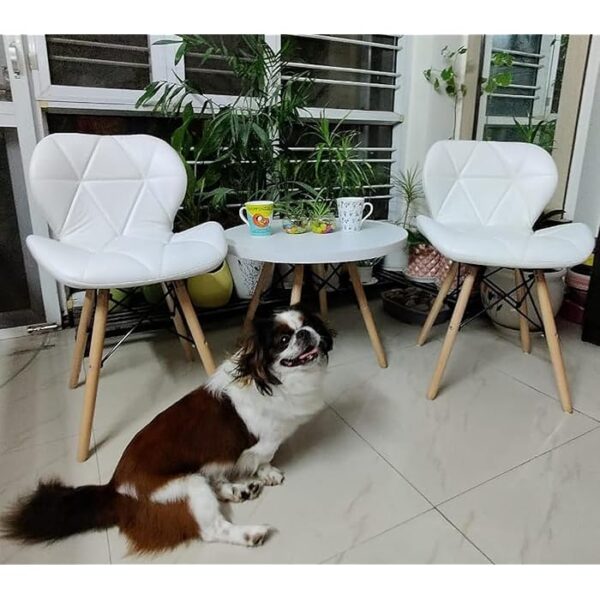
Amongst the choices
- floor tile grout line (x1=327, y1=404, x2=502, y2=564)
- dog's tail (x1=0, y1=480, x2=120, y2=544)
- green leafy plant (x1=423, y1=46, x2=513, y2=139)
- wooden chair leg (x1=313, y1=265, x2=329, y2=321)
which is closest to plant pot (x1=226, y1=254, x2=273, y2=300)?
wooden chair leg (x1=313, y1=265, x2=329, y2=321)

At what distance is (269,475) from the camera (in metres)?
1.13

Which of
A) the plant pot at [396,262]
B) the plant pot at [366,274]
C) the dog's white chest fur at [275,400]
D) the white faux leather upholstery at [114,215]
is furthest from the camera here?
the plant pot at [396,262]

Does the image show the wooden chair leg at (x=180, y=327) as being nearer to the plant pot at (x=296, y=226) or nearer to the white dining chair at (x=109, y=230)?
the white dining chair at (x=109, y=230)

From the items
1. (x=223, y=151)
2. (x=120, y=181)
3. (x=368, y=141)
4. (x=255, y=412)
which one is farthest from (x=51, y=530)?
(x=368, y=141)

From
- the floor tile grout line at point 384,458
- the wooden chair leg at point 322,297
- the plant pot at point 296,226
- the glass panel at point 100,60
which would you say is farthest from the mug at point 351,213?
the glass panel at point 100,60

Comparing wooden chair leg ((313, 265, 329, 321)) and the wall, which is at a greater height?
the wall

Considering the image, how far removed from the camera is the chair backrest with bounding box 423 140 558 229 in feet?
5.57

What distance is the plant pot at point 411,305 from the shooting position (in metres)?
2.10

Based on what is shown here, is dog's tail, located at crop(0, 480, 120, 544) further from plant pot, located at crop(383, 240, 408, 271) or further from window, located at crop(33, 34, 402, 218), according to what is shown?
plant pot, located at crop(383, 240, 408, 271)

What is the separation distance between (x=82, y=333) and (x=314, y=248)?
79cm

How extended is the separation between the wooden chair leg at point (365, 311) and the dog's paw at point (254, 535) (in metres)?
0.85

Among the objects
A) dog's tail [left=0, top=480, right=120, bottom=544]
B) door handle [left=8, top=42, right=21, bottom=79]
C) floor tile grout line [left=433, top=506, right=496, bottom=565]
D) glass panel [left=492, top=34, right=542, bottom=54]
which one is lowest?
floor tile grout line [left=433, top=506, right=496, bottom=565]

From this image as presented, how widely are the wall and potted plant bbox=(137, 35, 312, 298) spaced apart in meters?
1.30

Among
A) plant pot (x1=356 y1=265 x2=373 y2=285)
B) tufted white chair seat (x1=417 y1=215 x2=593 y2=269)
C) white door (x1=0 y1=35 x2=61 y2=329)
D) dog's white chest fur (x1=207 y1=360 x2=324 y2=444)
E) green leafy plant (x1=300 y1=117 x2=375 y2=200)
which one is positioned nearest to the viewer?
dog's white chest fur (x1=207 y1=360 x2=324 y2=444)
